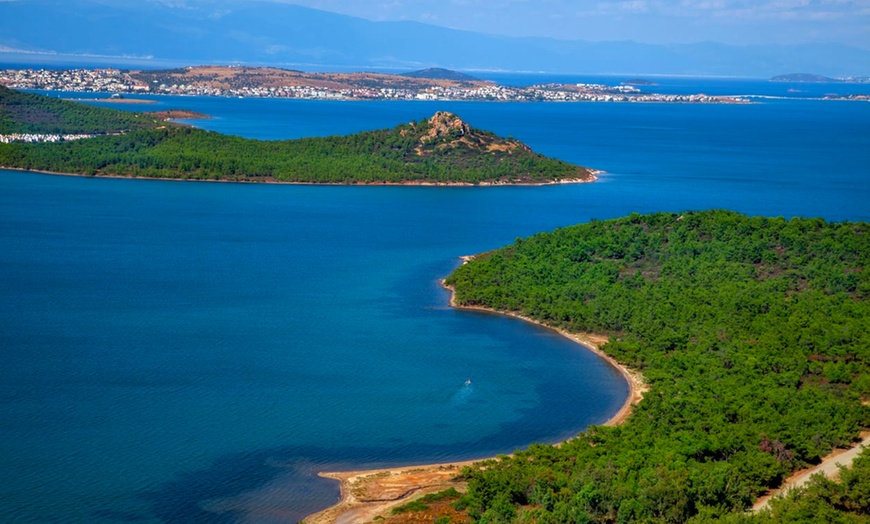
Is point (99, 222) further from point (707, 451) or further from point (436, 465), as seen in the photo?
point (707, 451)

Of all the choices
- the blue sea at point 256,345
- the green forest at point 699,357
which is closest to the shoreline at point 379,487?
the blue sea at point 256,345

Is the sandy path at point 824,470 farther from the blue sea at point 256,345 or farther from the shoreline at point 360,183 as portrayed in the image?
the shoreline at point 360,183

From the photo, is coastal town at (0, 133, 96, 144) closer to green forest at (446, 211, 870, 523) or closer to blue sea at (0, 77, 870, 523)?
blue sea at (0, 77, 870, 523)

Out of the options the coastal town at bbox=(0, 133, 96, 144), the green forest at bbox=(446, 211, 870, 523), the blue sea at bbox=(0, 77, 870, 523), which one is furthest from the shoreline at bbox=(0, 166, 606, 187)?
the green forest at bbox=(446, 211, 870, 523)

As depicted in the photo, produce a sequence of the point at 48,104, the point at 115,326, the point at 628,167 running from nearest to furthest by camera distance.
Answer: the point at 115,326
the point at 628,167
the point at 48,104

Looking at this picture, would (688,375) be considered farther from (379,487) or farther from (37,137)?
(37,137)

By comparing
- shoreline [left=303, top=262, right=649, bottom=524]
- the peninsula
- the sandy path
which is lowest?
shoreline [left=303, top=262, right=649, bottom=524]

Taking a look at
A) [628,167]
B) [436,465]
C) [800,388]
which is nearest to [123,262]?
[436,465]

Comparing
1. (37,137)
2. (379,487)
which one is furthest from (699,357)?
(37,137)
